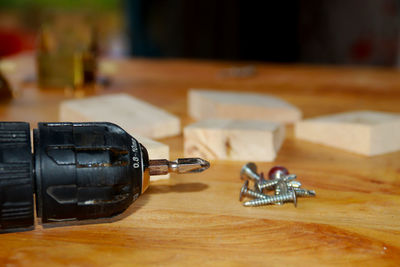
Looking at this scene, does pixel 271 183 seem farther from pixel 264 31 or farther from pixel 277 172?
pixel 264 31

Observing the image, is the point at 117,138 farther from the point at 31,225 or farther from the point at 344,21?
the point at 344,21

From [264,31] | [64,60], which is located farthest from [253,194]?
[264,31]

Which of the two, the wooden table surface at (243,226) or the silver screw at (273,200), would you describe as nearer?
the wooden table surface at (243,226)

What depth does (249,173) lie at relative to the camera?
2.24 feet

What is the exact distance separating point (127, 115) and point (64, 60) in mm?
506

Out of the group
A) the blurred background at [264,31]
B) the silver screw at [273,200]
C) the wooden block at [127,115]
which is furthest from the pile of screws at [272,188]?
the blurred background at [264,31]

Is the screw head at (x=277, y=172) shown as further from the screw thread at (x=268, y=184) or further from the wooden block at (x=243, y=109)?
the wooden block at (x=243, y=109)

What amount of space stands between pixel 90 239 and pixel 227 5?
275cm

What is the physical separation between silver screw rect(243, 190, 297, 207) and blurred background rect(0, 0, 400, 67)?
2603mm

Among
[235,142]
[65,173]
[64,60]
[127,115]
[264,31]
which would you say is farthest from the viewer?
[264,31]

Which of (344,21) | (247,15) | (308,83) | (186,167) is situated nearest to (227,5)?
(247,15)

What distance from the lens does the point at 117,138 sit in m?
0.51

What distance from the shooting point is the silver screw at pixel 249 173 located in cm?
68

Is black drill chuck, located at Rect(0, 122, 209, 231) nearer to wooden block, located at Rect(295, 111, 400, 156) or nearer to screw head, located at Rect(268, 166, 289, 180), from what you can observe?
screw head, located at Rect(268, 166, 289, 180)
